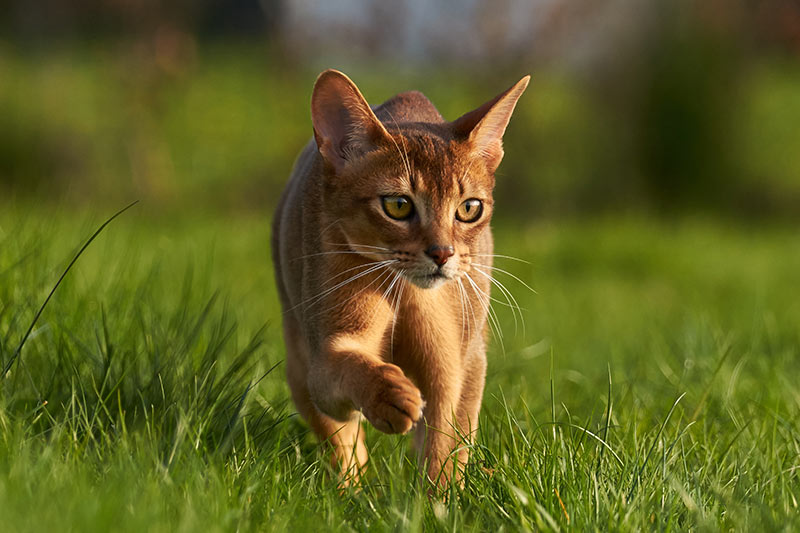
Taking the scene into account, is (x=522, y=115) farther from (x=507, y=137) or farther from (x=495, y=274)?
(x=495, y=274)

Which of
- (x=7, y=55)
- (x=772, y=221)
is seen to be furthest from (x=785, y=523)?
(x=7, y=55)

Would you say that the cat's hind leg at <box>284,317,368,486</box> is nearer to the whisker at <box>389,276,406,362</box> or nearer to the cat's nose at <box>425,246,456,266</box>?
the whisker at <box>389,276,406,362</box>

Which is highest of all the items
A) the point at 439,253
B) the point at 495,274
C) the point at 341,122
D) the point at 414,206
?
the point at 341,122

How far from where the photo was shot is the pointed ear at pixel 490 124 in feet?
8.29

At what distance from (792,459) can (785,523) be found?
68 centimetres

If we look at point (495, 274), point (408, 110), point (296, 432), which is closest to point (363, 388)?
point (296, 432)

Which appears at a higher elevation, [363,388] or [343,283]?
[343,283]

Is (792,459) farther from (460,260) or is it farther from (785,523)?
(460,260)

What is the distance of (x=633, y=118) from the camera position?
1059 centimetres

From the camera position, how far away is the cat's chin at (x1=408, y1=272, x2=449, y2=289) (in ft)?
7.66

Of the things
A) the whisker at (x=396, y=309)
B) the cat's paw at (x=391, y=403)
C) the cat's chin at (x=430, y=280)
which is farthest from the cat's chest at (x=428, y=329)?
the cat's paw at (x=391, y=403)

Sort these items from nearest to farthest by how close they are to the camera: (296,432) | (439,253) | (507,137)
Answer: (439,253) → (296,432) → (507,137)

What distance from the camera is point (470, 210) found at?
2518mm

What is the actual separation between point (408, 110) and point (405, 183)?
1.89 feet
